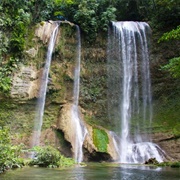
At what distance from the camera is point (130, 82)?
2139 cm

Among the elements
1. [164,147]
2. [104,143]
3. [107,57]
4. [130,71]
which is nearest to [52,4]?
[107,57]

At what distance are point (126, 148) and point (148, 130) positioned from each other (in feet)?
7.28

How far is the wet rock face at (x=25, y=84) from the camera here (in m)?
18.7

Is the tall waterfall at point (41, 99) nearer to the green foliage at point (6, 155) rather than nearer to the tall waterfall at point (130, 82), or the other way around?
the tall waterfall at point (130, 82)

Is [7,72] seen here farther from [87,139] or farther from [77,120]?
[87,139]

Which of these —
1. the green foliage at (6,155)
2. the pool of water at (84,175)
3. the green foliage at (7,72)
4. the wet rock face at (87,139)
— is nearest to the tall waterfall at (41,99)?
the wet rock face at (87,139)

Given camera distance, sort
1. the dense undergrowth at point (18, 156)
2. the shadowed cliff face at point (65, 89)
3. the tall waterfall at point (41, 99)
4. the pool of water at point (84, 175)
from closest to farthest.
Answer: the pool of water at point (84, 175) → the dense undergrowth at point (18, 156) → the tall waterfall at point (41, 99) → the shadowed cliff face at point (65, 89)

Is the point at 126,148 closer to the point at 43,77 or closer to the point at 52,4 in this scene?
the point at 43,77

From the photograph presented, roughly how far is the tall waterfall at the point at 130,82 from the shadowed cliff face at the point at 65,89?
52 cm

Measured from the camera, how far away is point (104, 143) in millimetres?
17328

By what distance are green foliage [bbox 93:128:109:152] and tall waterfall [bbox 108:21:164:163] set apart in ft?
5.23

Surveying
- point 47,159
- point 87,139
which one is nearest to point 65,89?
point 87,139

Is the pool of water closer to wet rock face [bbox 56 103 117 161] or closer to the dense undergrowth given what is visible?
the dense undergrowth

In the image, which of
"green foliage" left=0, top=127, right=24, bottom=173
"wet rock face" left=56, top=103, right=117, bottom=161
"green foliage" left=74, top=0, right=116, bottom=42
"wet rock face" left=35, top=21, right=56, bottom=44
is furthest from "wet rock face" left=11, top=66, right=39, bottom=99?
"green foliage" left=0, top=127, right=24, bottom=173
